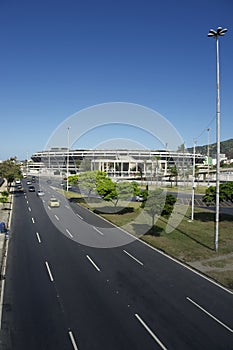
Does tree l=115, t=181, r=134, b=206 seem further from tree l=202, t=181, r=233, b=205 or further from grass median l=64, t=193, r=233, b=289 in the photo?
tree l=202, t=181, r=233, b=205

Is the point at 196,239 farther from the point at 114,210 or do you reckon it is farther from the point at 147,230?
the point at 114,210

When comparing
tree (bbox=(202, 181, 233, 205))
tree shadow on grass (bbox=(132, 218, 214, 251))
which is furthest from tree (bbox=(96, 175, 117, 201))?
tree (bbox=(202, 181, 233, 205))

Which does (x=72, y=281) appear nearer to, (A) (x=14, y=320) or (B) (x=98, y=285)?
(B) (x=98, y=285)

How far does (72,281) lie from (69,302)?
2686mm

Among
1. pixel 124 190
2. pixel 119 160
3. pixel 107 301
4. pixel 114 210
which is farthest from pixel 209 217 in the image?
pixel 119 160

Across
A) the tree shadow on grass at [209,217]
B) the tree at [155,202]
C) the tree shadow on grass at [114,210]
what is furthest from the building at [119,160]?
the tree at [155,202]

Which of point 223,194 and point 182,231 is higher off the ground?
point 223,194

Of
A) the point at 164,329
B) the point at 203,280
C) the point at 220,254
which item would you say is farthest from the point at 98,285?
the point at 220,254

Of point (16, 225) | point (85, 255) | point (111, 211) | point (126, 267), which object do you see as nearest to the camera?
point (126, 267)

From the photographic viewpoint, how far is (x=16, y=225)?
1310 inches

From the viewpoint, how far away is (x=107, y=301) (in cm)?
1480

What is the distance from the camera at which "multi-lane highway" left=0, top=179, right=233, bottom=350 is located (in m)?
11.6

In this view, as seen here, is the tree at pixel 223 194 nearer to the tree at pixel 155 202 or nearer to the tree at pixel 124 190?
the tree at pixel 155 202

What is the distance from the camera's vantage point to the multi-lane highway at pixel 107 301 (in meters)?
11.6
